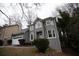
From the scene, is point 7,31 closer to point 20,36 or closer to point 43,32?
point 20,36

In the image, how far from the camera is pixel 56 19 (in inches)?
107

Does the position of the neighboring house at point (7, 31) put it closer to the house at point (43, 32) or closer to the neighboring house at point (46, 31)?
the house at point (43, 32)

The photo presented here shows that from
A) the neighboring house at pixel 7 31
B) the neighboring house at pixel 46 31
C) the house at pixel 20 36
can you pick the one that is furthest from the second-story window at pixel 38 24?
the neighboring house at pixel 7 31

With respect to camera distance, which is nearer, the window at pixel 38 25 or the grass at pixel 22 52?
the grass at pixel 22 52

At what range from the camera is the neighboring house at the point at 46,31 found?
2.67 metres

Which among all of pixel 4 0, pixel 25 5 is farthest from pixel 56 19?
pixel 4 0

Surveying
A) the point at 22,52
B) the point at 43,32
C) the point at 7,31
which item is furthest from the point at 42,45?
the point at 7,31

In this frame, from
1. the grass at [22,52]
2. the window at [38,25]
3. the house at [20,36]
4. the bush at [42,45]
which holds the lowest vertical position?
the grass at [22,52]

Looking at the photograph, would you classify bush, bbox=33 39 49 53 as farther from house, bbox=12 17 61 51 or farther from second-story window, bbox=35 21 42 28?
second-story window, bbox=35 21 42 28

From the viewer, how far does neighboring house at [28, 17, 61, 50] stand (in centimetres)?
267

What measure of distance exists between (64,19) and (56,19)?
14 centimetres

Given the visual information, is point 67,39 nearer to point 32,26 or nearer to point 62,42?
point 62,42

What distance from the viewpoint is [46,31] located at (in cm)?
270

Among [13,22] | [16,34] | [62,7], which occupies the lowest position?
[16,34]
